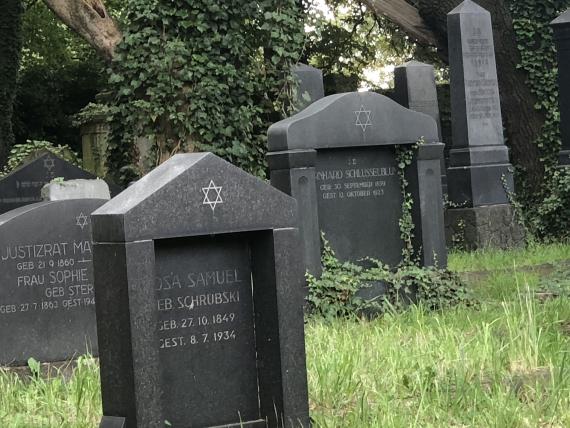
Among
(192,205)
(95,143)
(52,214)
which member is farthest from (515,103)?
(192,205)

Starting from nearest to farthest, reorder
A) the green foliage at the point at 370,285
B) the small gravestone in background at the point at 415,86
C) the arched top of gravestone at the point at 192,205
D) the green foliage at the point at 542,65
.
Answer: the arched top of gravestone at the point at 192,205 < the green foliage at the point at 370,285 < the small gravestone in background at the point at 415,86 < the green foliage at the point at 542,65

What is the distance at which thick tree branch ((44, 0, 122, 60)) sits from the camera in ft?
49.8

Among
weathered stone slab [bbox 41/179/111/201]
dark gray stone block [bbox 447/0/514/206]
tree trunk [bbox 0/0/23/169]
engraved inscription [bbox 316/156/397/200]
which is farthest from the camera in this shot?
tree trunk [bbox 0/0/23/169]

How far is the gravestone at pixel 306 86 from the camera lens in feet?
45.9

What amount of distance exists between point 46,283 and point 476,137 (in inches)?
313

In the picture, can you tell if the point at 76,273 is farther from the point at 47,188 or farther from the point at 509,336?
the point at 509,336

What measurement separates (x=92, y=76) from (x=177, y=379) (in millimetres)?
24212

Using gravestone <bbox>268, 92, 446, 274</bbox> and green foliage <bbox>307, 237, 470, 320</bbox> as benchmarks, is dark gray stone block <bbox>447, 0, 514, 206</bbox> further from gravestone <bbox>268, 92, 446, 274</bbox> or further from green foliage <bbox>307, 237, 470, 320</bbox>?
green foliage <bbox>307, 237, 470, 320</bbox>

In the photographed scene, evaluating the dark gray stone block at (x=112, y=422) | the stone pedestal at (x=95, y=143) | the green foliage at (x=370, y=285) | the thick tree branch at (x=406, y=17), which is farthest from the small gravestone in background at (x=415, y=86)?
the dark gray stone block at (x=112, y=422)

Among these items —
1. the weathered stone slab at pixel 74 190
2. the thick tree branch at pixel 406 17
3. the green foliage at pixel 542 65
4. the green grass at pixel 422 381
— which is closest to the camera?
the green grass at pixel 422 381

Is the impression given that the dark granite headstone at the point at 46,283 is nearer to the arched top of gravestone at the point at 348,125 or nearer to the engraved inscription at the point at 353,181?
the arched top of gravestone at the point at 348,125

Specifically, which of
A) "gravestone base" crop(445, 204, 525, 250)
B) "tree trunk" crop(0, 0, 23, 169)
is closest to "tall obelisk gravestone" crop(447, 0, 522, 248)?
"gravestone base" crop(445, 204, 525, 250)

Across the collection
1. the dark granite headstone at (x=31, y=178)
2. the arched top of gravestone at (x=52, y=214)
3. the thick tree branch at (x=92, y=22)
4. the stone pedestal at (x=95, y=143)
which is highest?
the thick tree branch at (x=92, y=22)

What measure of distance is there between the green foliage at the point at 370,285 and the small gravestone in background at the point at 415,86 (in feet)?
18.8
